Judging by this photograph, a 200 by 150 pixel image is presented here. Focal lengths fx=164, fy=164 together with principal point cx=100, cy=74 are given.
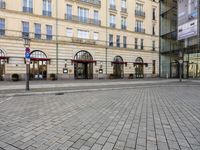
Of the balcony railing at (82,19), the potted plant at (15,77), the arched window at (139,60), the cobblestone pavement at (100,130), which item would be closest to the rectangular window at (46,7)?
the balcony railing at (82,19)

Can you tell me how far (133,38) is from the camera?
35.0 meters

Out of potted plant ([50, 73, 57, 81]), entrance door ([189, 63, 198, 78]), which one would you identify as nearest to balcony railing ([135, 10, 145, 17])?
entrance door ([189, 63, 198, 78])

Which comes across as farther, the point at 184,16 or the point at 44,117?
the point at 184,16

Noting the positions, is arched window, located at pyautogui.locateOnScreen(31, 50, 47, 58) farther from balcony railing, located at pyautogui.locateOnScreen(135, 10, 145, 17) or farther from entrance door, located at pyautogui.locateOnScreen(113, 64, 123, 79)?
balcony railing, located at pyautogui.locateOnScreen(135, 10, 145, 17)

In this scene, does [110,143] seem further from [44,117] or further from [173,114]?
[173,114]

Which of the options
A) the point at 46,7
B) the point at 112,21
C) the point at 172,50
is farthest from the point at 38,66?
the point at 172,50

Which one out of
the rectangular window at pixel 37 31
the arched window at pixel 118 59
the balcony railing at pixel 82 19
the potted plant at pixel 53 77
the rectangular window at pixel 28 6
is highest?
the rectangular window at pixel 28 6

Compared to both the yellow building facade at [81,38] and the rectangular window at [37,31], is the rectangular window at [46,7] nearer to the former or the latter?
the yellow building facade at [81,38]

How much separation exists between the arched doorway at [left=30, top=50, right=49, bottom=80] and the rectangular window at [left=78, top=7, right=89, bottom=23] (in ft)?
A: 30.7

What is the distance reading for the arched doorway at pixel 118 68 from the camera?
1294 inches

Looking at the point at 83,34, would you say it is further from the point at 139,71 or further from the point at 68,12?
the point at 139,71

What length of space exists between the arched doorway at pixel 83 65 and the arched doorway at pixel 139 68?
419 inches

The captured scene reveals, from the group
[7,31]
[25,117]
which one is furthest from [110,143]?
[7,31]

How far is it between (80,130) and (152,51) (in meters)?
36.0
